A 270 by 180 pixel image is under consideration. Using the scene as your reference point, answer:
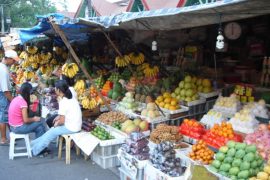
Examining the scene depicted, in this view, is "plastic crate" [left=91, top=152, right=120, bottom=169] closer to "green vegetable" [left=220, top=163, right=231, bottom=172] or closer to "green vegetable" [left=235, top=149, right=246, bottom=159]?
"green vegetable" [left=220, top=163, right=231, bottom=172]

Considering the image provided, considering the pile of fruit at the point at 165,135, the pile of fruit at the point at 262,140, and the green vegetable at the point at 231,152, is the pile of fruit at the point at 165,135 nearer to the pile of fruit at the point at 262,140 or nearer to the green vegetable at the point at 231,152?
the pile of fruit at the point at 262,140

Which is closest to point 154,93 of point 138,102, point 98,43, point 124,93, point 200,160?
point 138,102

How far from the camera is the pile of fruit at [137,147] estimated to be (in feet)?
15.1

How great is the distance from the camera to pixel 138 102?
691cm

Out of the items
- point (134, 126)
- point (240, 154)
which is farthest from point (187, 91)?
point (240, 154)

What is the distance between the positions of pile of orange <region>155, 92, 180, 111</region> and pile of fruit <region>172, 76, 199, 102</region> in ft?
0.54

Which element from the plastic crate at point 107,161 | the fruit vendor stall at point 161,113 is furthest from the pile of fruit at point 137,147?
the plastic crate at point 107,161

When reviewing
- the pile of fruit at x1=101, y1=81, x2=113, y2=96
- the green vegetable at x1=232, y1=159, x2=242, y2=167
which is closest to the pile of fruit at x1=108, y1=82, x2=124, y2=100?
the pile of fruit at x1=101, y1=81, x2=113, y2=96

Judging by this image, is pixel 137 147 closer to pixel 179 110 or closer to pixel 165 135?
pixel 165 135

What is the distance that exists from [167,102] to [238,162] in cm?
282

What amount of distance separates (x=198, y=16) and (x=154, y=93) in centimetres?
262

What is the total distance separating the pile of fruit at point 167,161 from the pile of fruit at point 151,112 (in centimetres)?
174

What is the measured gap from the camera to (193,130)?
5.18 m

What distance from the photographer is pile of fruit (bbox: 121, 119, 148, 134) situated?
5.72m
